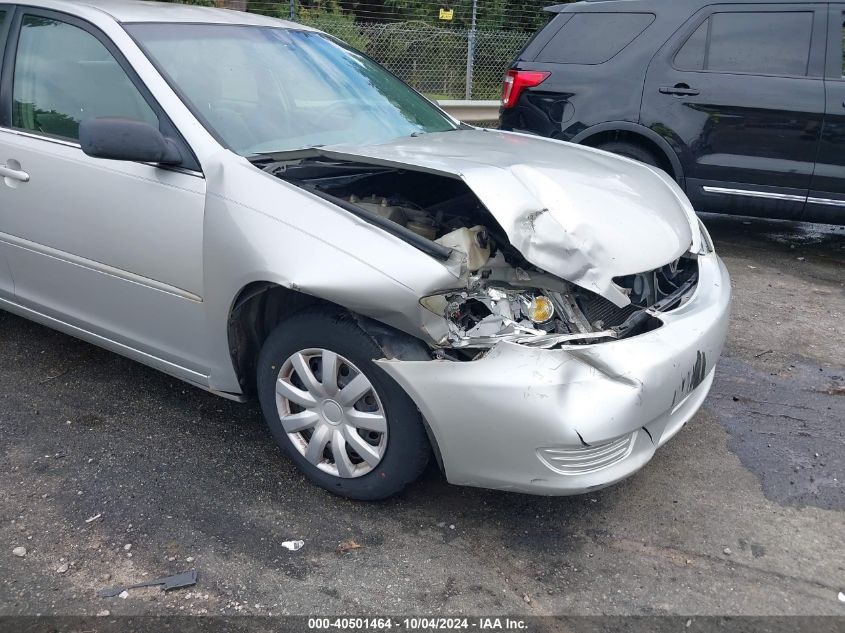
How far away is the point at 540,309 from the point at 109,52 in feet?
6.69

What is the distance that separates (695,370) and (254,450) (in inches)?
69.4

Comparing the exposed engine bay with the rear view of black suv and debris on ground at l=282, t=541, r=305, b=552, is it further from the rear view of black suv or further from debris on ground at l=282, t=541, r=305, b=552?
the rear view of black suv

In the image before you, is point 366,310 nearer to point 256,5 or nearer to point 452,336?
point 452,336

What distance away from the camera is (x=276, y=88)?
11.4 ft

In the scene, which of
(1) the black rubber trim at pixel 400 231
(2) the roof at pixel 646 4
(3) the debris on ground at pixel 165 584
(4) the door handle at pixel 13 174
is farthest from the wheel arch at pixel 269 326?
(2) the roof at pixel 646 4

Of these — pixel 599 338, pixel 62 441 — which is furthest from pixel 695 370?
pixel 62 441

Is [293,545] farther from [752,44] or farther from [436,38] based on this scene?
[436,38]

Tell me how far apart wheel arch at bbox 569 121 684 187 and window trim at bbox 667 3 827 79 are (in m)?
0.52

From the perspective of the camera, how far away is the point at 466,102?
36.3ft

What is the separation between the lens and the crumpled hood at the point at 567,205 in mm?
2617

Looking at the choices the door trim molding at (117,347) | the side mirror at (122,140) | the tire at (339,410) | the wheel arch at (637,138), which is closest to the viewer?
the tire at (339,410)

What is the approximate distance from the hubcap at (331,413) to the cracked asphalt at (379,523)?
19 centimetres

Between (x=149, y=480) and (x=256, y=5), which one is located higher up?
(x=256, y=5)

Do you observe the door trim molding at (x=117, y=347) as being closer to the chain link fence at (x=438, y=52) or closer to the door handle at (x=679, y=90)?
the door handle at (x=679, y=90)
